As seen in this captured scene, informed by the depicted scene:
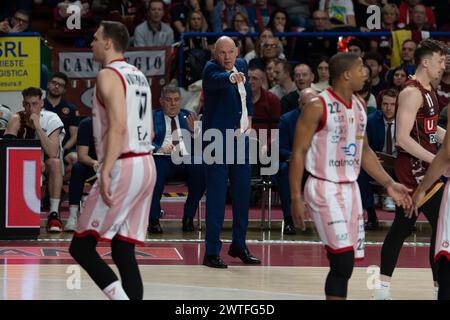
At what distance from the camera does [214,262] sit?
935 cm

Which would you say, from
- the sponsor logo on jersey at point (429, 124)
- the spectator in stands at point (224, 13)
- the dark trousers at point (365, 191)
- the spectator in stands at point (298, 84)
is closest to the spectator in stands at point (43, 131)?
the spectator in stands at point (298, 84)

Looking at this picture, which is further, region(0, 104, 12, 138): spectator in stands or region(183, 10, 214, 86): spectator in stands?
region(183, 10, 214, 86): spectator in stands

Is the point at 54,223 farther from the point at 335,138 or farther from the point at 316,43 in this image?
the point at 316,43

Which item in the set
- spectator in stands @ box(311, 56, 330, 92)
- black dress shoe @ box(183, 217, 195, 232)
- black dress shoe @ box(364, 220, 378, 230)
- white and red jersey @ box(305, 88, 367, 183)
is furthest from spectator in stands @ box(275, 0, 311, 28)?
white and red jersey @ box(305, 88, 367, 183)

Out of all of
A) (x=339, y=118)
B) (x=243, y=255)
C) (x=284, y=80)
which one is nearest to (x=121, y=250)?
(x=339, y=118)

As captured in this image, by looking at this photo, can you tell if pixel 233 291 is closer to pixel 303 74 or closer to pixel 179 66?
pixel 303 74

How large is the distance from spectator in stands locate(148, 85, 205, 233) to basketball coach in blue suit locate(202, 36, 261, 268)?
1950 millimetres

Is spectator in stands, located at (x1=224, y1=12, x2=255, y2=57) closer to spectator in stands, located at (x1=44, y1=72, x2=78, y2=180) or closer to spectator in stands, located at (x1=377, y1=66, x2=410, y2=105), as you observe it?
spectator in stands, located at (x1=377, y1=66, x2=410, y2=105)

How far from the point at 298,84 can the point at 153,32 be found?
294cm

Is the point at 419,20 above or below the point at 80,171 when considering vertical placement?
above

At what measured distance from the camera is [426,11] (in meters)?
16.1

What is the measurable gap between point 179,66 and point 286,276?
6264mm

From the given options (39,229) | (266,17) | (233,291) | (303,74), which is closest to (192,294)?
(233,291)

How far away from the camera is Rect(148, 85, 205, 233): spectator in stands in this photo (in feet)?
37.4
